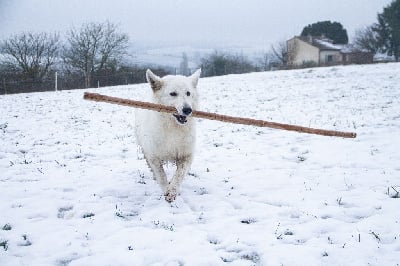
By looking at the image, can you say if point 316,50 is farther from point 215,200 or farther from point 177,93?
point 215,200

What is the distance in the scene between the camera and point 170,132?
5730mm

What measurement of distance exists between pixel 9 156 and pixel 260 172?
508 centimetres

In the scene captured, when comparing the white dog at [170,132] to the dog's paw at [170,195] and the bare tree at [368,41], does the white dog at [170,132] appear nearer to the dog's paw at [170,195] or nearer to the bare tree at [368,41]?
the dog's paw at [170,195]

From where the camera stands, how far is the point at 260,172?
260 inches

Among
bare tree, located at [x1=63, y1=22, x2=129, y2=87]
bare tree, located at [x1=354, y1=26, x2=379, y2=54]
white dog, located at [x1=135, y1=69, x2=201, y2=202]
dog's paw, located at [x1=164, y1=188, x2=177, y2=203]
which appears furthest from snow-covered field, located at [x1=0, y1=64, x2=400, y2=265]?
bare tree, located at [x1=354, y1=26, x2=379, y2=54]

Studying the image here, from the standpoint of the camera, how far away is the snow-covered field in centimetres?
387

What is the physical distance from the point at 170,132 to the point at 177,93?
571 millimetres

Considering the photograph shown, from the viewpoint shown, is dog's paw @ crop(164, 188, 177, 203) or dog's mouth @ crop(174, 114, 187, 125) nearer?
dog's paw @ crop(164, 188, 177, 203)

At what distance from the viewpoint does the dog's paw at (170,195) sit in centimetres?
536

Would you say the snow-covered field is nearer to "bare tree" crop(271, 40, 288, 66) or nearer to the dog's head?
the dog's head

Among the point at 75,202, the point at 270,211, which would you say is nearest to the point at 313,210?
the point at 270,211

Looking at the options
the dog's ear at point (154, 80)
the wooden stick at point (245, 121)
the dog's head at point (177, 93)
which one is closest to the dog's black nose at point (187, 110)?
the dog's head at point (177, 93)

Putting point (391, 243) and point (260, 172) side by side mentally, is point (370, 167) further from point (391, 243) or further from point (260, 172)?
point (391, 243)

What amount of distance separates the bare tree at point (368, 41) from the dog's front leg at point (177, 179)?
68.3m
